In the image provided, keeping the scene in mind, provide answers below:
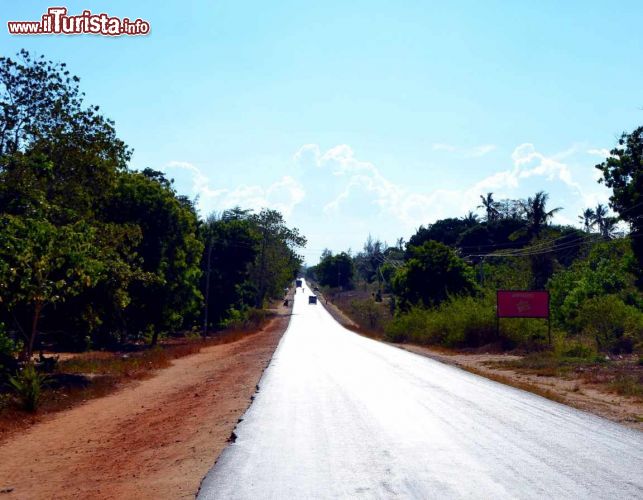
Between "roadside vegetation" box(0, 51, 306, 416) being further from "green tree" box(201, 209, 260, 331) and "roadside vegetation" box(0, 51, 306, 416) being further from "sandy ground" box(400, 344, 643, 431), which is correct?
"green tree" box(201, 209, 260, 331)

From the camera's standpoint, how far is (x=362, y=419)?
12.4 metres

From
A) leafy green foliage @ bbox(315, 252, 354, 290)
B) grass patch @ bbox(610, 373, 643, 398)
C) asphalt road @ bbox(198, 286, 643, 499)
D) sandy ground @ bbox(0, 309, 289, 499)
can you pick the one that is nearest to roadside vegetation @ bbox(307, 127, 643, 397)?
grass patch @ bbox(610, 373, 643, 398)

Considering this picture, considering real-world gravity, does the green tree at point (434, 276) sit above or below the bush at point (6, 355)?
above

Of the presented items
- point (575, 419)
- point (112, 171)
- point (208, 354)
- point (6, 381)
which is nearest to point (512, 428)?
point (575, 419)

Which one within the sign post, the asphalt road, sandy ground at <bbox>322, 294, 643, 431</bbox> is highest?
the sign post

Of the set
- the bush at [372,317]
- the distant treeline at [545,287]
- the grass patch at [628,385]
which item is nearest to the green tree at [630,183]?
the distant treeline at [545,287]

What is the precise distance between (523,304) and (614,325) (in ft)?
16.6

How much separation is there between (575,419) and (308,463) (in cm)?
631

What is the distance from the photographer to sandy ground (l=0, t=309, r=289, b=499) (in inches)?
336

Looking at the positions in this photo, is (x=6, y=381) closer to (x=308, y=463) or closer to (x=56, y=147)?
(x=56, y=147)

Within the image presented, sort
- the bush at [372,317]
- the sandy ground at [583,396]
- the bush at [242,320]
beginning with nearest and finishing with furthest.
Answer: the sandy ground at [583,396], the bush at [242,320], the bush at [372,317]

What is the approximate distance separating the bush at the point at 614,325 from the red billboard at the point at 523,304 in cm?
256

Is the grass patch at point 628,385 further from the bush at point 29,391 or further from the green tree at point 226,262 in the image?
the green tree at point 226,262

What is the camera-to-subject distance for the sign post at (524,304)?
3525cm
